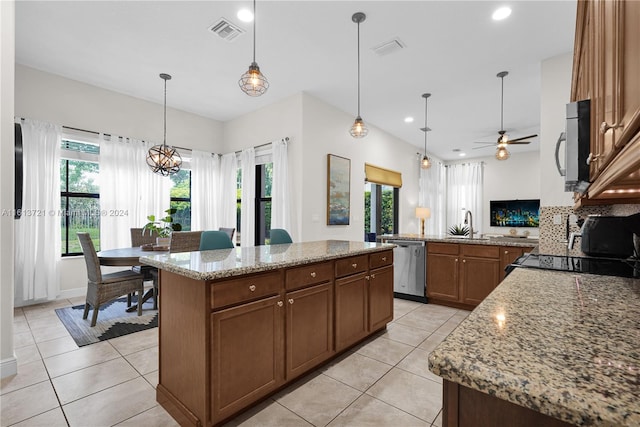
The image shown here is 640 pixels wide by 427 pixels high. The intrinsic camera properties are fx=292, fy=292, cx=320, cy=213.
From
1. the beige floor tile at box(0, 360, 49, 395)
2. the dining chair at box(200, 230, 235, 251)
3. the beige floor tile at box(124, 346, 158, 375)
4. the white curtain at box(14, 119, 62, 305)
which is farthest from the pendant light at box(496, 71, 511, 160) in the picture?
the white curtain at box(14, 119, 62, 305)

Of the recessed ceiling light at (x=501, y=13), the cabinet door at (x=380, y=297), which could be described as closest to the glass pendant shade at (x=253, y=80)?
the cabinet door at (x=380, y=297)

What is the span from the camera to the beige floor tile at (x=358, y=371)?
2111 millimetres

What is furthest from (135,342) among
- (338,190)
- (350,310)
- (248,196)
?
(338,190)

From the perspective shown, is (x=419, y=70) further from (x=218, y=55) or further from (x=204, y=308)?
(x=204, y=308)

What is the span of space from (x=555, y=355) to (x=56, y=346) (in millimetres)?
3631

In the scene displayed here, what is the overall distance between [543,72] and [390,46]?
1.93 meters

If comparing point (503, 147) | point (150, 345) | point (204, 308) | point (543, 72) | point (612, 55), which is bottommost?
point (150, 345)

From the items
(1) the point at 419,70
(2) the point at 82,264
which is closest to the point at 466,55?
(1) the point at 419,70

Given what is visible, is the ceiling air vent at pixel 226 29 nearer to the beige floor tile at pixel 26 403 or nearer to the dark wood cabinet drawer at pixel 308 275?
the dark wood cabinet drawer at pixel 308 275

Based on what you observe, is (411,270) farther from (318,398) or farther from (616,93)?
(616,93)

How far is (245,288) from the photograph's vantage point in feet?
5.43

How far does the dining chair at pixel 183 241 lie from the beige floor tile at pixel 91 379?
4.14 ft

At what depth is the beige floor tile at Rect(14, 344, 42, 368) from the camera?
239cm

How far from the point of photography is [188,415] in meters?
1.63
